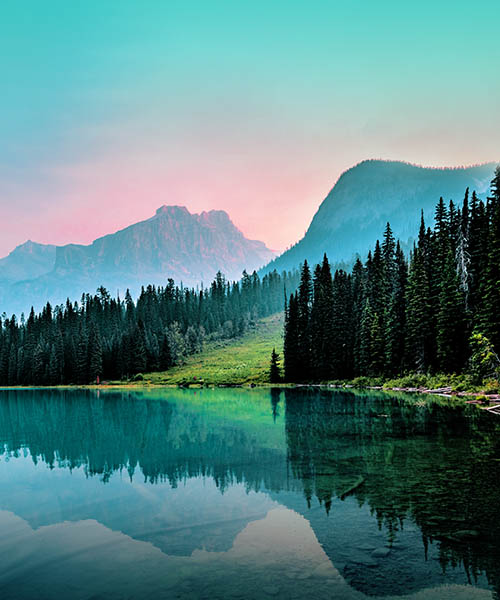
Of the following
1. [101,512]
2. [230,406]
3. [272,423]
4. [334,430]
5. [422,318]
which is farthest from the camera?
[422,318]

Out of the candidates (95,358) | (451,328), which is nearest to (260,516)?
(451,328)

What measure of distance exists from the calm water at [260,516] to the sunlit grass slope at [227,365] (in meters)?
76.0

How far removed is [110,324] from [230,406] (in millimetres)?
146420

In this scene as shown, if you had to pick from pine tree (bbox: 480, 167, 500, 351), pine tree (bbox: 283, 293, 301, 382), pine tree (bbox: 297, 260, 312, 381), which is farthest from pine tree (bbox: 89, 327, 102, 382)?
pine tree (bbox: 480, 167, 500, 351)

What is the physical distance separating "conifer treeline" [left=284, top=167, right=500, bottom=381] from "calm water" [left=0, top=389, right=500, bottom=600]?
30.1 m

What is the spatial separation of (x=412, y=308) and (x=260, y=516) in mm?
59110

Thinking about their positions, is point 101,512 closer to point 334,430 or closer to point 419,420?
point 334,430

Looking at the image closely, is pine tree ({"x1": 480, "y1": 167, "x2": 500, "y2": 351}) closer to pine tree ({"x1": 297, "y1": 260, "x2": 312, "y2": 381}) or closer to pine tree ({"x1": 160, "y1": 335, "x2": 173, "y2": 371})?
pine tree ({"x1": 297, "y1": 260, "x2": 312, "y2": 381})

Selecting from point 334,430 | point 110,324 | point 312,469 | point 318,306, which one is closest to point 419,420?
point 334,430

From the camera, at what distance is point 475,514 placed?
13.5 m

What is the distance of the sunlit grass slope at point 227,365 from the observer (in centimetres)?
11051

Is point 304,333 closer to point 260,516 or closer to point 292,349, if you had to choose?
point 292,349

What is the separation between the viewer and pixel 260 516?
48.1 ft

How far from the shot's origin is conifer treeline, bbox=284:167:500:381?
5769 cm
